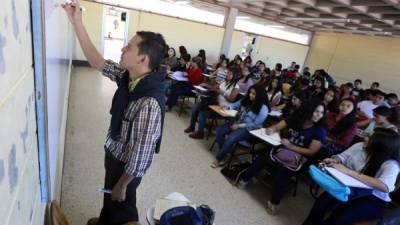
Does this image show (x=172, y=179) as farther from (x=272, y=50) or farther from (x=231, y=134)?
(x=272, y=50)

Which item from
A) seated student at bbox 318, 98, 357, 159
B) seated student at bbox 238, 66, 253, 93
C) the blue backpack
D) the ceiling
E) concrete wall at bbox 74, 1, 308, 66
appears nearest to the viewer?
the blue backpack

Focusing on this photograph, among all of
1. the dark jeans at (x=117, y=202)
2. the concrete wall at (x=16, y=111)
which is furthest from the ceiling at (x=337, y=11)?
the concrete wall at (x=16, y=111)

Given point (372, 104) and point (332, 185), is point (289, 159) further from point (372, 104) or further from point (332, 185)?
point (372, 104)

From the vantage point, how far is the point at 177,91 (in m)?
5.22

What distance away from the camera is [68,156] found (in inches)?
112

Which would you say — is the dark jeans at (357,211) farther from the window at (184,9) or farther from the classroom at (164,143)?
the window at (184,9)

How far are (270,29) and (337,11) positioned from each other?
3.92m

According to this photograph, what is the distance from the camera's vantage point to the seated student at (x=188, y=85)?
Result: 16.9 feet

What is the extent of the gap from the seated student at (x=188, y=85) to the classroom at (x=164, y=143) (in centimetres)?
2

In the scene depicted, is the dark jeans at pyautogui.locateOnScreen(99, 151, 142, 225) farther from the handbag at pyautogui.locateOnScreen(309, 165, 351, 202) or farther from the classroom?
the handbag at pyautogui.locateOnScreen(309, 165, 351, 202)

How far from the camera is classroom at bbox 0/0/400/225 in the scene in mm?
727

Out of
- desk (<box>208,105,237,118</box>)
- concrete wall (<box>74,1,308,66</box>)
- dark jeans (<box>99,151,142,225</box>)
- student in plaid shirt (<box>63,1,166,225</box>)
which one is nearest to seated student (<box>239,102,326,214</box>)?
desk (<box>208,105,237,118</box>)

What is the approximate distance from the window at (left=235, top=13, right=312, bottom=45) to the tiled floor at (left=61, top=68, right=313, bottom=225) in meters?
7.38

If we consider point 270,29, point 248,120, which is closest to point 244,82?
point 248,120
